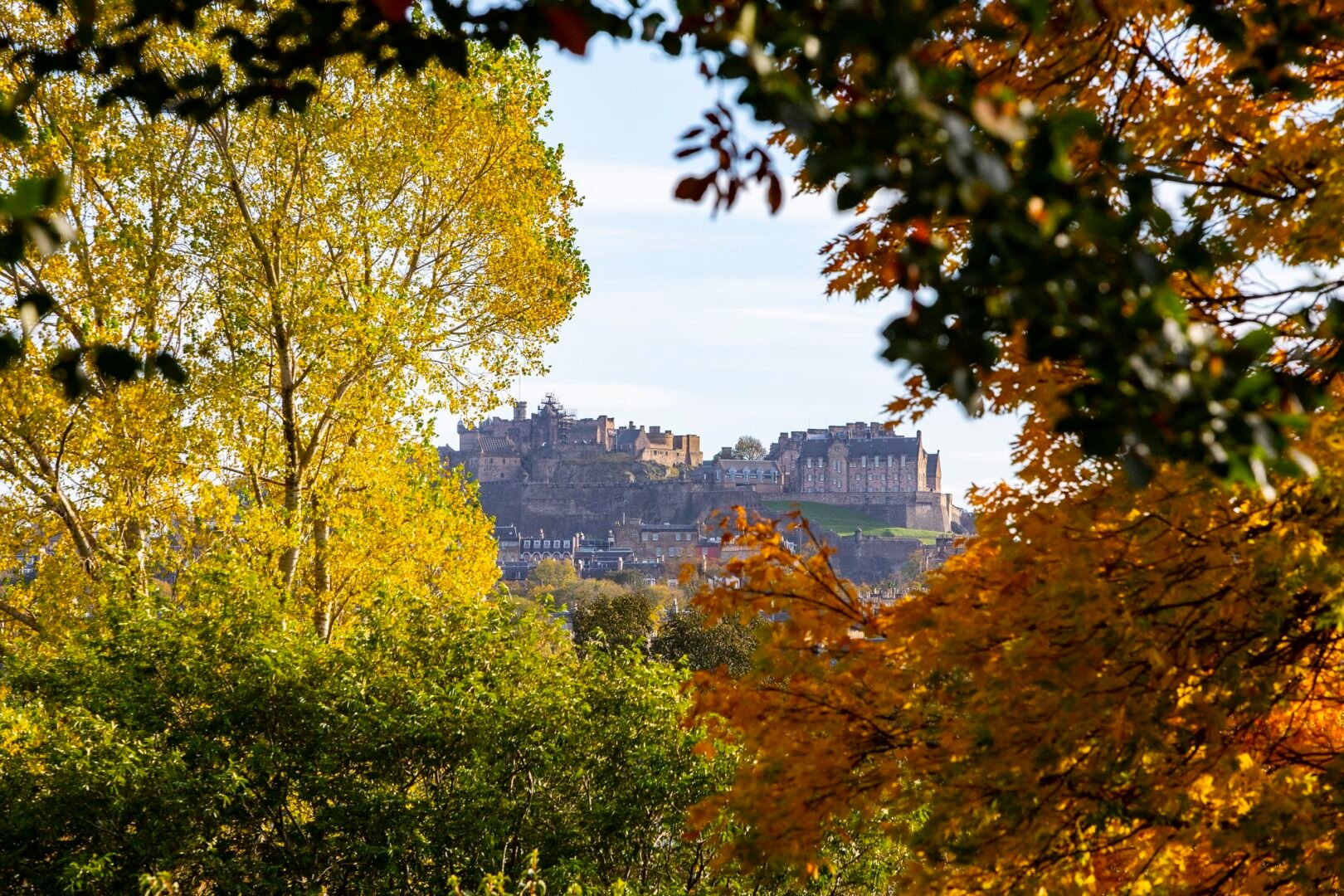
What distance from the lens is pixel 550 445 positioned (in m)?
151

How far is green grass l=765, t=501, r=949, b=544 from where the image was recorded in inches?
5089

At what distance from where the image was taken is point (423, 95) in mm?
14914

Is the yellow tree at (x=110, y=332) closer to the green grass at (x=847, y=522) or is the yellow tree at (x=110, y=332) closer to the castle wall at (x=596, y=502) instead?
the green grass at (x=847, y=522)

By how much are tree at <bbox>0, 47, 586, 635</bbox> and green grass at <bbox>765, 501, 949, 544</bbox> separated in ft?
369

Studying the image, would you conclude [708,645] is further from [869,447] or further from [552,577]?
[869,447]

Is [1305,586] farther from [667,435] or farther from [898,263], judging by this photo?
[667,435]

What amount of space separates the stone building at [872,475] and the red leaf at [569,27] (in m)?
136

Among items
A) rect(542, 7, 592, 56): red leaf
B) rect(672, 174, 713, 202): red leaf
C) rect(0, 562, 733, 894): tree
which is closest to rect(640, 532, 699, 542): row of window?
rect(0, 562, 733, 894): tree

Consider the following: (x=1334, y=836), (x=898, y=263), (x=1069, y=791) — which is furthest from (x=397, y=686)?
(x=898, y=263)

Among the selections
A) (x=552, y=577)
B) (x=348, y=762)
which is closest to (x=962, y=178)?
(x=348, y=762)

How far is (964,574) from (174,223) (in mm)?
11916

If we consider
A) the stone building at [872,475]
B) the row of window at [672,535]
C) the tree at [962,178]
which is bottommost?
the tree at [962,178]

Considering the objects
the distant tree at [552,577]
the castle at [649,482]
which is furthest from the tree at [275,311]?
the castle at [649,482]

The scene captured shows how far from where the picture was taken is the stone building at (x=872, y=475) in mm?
137625
